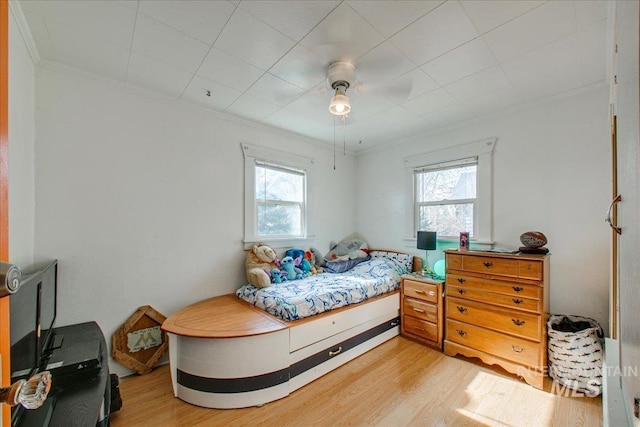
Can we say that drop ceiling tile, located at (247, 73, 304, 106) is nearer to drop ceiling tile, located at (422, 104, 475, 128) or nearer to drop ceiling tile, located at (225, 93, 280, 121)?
drop ceiling tile, located at (225, 93, 280, 121)

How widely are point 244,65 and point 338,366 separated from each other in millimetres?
2706

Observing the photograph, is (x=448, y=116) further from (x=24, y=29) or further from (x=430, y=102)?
(x=24, y=29)

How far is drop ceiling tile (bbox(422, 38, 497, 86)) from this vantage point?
1.78m

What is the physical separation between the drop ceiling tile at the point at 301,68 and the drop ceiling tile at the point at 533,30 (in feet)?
3.70

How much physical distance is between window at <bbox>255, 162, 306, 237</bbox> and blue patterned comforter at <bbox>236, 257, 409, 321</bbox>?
0.73 meters

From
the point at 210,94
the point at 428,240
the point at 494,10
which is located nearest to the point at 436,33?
the point at 494,10

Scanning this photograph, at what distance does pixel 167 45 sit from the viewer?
176 cm

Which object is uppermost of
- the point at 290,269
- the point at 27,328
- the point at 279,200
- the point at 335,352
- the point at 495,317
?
the point at 279,200

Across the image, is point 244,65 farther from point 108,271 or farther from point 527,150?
point 527,150

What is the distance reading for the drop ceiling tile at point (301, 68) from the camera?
1840mm

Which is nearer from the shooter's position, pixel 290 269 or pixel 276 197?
pixel 290 269

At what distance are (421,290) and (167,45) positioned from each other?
3.19 m

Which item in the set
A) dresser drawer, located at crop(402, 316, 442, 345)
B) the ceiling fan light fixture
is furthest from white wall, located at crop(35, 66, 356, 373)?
dresser drawer, located at crop(402, 316, 442, 345)

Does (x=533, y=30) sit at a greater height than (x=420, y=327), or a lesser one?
greater
